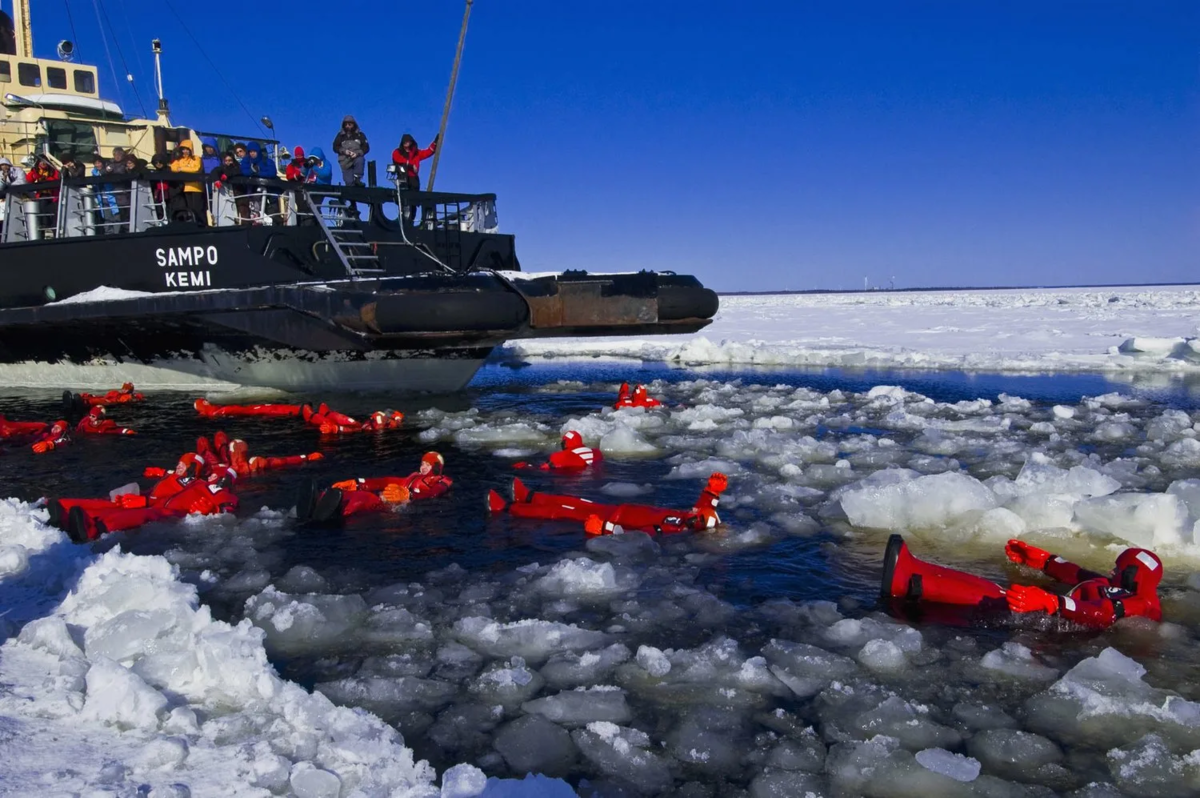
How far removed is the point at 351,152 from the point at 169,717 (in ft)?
31.1

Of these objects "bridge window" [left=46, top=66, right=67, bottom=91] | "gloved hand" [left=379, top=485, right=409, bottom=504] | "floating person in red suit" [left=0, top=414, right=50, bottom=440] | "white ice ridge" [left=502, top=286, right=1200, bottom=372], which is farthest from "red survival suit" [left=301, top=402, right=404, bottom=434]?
"bridge window" [left=46, top=66, right=67, bottom=91]

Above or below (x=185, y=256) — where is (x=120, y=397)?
below

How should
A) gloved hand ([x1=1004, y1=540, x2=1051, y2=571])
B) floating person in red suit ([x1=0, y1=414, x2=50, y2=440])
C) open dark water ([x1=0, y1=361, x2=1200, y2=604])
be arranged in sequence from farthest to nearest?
floating person in red suit ([x1=0, y1=414, x2=50, y2=440])
open dark water ([x1=0, y1=361, x2=1200, y2=604])
gloved hand ([x1=1004, y1=540, x2=1051, y2=571])

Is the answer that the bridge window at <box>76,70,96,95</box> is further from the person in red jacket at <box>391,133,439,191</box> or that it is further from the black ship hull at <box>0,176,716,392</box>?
the person in red jacket at <box>391,133,439,191</box>

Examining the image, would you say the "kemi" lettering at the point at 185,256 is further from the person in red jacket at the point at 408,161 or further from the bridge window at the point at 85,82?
the bridge window at the point at 85,82

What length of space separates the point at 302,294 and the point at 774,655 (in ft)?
22.4

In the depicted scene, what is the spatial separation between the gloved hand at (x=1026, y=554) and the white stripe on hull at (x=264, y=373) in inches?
272

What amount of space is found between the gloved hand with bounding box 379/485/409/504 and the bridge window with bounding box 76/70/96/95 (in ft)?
56.9

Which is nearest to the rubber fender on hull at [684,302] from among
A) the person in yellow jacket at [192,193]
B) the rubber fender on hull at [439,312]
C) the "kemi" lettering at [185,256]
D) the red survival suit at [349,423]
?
the rubber fender on hull at [439,312]

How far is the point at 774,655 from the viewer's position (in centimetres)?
313

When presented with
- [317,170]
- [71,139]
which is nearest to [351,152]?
[317,170]

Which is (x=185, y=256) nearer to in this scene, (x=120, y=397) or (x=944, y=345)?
(x=120, y=397)

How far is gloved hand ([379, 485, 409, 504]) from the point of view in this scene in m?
5.57

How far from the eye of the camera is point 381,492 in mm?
5637
